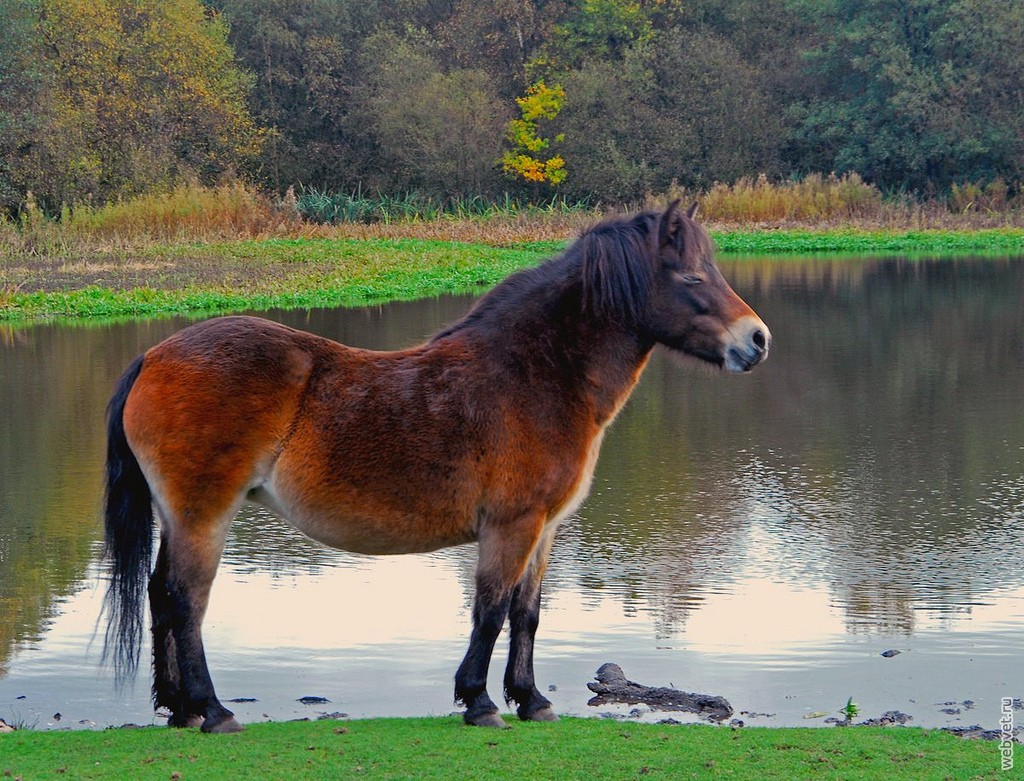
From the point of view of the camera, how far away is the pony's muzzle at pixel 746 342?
4.83 m

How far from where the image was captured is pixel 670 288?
4.89 m

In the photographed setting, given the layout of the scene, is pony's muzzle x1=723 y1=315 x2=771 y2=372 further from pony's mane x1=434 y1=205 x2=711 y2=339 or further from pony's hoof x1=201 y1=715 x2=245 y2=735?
pony's hoof x1=201 y1=715 x2=245 y2=735

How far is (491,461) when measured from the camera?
4.67 metres

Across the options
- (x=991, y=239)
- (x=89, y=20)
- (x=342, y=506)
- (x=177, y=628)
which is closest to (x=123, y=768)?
(x=177, y=628)

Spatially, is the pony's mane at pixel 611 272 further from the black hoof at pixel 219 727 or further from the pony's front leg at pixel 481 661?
the black hoof at pixel 219 727

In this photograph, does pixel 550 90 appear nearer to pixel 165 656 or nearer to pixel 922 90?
pixel 922 90

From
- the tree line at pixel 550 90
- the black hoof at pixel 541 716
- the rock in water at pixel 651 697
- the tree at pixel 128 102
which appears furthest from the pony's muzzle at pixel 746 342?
the tree line at pixel 550 90

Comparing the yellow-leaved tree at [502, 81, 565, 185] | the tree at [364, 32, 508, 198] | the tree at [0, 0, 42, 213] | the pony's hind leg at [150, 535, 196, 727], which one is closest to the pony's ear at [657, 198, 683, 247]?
the pony's hind leg at [150, 535, 196, 727]

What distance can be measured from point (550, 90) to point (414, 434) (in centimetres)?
4768

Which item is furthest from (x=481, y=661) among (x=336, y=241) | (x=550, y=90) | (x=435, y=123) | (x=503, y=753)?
(x=550, y=90)

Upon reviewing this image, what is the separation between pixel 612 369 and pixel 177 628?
5.93ft

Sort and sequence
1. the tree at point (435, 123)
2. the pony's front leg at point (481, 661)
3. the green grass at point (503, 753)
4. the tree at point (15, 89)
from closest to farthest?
the green grass at point (503, 753)
the pony's front leg at point (481, 661)
the tree at point (15, 89)
the tree at point (435, 123)

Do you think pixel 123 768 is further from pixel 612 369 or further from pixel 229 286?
pixel 229 286

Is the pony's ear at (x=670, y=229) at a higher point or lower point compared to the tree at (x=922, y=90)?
lower
